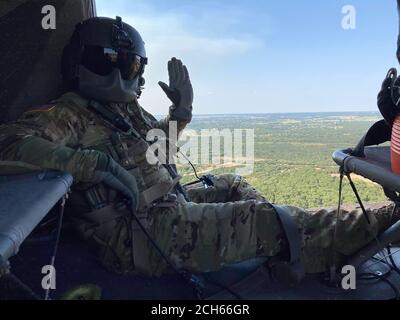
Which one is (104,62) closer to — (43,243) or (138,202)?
(138,202)

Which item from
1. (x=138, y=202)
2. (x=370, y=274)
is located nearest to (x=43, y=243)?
(x=138, y=202)

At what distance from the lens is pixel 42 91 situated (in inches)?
77.9

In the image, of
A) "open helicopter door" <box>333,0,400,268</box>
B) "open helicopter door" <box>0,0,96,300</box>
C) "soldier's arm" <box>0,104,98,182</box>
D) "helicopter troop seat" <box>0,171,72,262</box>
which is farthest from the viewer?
"open helicopter door" <box>0,0,96,300</box>

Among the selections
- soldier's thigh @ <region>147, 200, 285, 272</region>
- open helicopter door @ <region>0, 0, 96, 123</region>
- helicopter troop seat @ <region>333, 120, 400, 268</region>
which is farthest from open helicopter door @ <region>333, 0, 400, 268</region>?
open helicopter door @ <region>0, 0, 96, 123</region>

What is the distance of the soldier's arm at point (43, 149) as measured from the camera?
135 centimetres

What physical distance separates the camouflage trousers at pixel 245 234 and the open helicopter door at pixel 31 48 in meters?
0.81

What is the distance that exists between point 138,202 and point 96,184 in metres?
0.16

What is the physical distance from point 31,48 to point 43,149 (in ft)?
2.39

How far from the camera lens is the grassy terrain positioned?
5.84 ft

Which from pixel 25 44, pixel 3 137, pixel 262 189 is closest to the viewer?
pixel 3 137

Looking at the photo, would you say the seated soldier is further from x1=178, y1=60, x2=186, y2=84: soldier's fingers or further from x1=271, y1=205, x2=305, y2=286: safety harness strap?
x1=178, y1=60, x2=186, y2=84: soldier's fingers

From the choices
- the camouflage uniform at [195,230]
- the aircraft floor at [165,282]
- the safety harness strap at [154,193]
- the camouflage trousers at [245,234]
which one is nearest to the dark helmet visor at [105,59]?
the camouflage uniform at [195,230]

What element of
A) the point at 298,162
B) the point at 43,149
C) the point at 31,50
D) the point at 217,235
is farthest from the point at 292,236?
the point at 298,162

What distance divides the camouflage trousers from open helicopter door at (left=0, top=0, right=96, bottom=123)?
0.81 m
